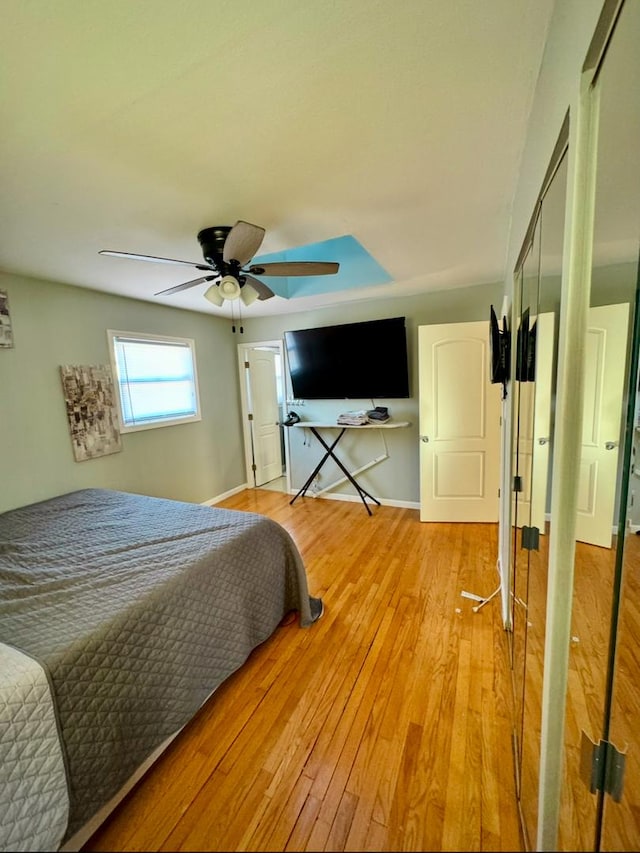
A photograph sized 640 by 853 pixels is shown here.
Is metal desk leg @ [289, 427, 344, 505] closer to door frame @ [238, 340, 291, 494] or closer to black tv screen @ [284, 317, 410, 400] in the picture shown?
door frame @ [238, 340, 291, 494]

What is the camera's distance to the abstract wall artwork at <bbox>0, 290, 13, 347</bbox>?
2.26 m

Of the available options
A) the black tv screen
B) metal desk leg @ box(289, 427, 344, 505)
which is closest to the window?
the black tv screen

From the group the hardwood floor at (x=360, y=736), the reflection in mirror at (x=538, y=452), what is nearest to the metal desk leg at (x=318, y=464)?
the hardwood floor at (x=360, y=736)

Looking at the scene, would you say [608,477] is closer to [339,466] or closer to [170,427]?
[339,466]

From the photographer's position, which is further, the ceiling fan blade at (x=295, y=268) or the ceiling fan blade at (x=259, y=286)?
the ceiling fan blade at (x=259, y=286)

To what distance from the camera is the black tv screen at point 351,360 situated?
3342mm

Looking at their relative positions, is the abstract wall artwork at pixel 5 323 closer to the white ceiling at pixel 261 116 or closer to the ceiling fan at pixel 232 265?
the white ceiling at pixel 261 116

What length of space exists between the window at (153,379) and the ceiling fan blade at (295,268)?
1914 millimetres

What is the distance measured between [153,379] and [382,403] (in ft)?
8.08

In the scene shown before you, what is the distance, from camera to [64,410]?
8.60ft

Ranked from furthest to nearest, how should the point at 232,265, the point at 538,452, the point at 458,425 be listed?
the point at 458,425 → the point at 232,265 → the point at 538,452

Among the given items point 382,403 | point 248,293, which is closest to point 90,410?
point 248,293

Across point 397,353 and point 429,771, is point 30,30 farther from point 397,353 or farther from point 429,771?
point 397,353

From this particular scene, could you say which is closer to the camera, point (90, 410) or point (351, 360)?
point (90, 410)
